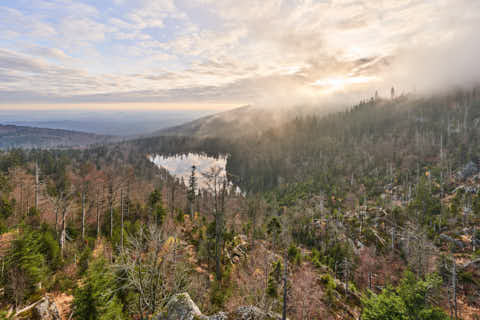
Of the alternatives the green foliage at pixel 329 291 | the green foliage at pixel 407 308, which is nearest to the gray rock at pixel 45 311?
the green foliage at pixel 407 308

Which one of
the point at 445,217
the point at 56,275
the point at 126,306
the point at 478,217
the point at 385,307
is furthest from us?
the point at 445,217

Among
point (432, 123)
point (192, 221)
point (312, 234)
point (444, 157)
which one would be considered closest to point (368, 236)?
point (312, 234)

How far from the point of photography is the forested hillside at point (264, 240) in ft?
53.1

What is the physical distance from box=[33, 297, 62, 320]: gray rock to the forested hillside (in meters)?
0.06

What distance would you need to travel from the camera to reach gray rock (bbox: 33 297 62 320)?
13.7 meters

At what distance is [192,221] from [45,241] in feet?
80.1

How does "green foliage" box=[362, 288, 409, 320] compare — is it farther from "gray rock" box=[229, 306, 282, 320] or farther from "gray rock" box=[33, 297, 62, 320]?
"gray rock" box=[33, 297, 62, 320]

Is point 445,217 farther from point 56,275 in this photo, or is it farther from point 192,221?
point 56,275

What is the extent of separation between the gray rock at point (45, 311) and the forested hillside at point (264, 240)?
0.06 m

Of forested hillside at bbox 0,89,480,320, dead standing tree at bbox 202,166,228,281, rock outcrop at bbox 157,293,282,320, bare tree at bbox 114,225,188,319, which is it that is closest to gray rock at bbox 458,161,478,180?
forested hillside at bbox 0,89,480,320

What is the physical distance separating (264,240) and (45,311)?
126 ft

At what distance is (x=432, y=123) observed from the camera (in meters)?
147

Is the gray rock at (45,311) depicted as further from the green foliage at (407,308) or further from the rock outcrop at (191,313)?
the green foliage at (407,308)

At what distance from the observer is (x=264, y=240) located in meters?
46.9
